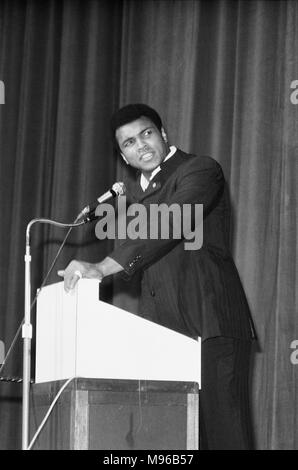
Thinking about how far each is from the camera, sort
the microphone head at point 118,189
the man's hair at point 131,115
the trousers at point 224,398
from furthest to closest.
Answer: the man's hair at point 131,115 < the microphone head at point 118,189 < the trousers at point 224,398

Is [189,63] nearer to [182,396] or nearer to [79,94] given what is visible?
[79,94]

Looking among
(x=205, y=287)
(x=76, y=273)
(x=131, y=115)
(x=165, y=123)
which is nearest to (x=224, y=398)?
(x=205, y=287)

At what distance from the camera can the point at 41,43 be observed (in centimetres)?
355

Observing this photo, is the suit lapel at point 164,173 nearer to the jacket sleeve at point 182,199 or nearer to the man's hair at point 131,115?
the jacket sleeve at point 182,199

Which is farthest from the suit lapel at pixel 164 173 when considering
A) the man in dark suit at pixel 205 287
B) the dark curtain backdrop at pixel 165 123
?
the dark curtain backdrop at pixel 165 123

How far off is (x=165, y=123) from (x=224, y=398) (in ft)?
5.12

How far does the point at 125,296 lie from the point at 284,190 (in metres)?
0.77

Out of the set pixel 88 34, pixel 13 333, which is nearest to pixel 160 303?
pixel 13 333

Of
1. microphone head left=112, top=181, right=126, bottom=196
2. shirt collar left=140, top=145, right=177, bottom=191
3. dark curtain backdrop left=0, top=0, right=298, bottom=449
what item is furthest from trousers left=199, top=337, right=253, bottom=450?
dark curtain backdrop left=0, top=0, right=298, bottom=449

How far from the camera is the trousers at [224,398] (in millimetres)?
2111

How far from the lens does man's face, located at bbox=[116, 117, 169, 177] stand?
257cm

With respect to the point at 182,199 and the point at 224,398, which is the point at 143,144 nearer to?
the point at 182,199

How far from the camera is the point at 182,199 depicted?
228 cm

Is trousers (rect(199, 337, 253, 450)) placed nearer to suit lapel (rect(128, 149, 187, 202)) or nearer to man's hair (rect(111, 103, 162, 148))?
suit lapel (rect(128, 149, 187, 202))
